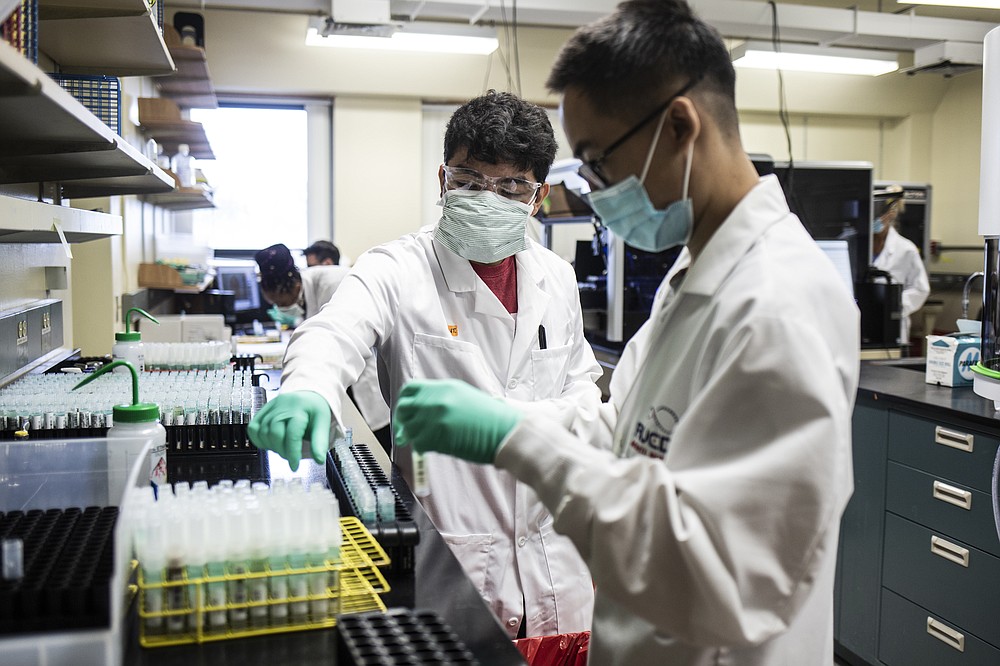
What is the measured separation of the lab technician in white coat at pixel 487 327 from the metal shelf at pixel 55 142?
0.56 metres

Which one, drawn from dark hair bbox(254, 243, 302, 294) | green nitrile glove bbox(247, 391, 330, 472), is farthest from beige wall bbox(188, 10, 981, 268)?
green nitrile glove bbox(247, 391, 330, 472)

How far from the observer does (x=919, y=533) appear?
107 inches

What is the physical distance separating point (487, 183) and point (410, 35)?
380 cm

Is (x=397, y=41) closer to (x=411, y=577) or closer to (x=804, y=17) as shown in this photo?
(x=804, y=17)

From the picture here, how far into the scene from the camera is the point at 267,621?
1.04m

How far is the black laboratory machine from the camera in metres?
3.97

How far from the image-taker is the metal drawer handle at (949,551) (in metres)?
2.53

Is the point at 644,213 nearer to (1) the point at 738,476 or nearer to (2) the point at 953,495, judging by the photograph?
(1) the point at 738,476

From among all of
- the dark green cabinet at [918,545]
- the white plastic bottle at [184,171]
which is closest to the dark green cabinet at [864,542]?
the dark green cabinet at [918,545]

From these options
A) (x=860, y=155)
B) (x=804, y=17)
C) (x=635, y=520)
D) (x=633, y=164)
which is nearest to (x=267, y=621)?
(x=635, y=520)

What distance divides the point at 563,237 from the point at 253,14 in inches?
118

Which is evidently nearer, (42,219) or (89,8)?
(42,219)

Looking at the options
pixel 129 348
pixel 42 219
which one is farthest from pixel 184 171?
pixel 42 219

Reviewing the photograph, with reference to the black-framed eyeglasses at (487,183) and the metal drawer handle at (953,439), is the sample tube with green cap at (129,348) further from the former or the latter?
the metal drawer handle at (953,439)
